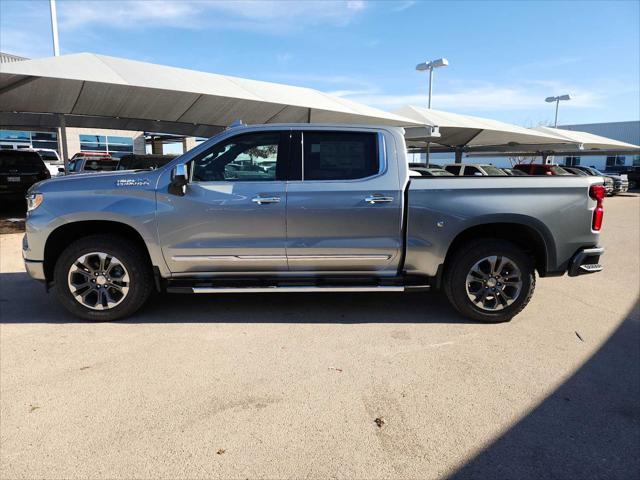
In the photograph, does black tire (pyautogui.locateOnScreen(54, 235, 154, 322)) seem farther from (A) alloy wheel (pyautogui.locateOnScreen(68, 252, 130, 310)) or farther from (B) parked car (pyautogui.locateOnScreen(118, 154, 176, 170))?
(B) parked car (pyautogui.locateOnScreen(118, 154, 176, 170))

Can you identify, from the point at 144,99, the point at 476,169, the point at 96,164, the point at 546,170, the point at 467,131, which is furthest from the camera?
the point at 467,131

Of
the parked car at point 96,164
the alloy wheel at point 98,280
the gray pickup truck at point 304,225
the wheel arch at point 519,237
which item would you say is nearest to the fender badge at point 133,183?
the gray pickup truck at point 304,225

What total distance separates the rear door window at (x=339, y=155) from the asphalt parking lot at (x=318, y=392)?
4.78 feet

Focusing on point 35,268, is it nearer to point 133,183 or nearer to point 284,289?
point 133,183

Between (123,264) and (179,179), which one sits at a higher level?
(179,179)

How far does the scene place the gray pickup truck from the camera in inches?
168

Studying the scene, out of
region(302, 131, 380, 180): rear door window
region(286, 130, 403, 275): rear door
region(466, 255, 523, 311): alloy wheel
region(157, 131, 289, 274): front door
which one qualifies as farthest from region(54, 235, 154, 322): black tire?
region(466, 255, 523, 311): alloy wheel

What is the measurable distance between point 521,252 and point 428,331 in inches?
47.3

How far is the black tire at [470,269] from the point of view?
14.3 feet

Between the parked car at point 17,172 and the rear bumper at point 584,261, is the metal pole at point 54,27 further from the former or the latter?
the rear bumper at point 584,261

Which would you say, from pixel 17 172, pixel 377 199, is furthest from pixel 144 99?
pixel 377 199

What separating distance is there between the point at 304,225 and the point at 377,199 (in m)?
0.73

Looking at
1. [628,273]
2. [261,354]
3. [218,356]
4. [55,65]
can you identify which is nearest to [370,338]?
[261,354]

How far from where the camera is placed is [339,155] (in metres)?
→ 4.43
